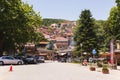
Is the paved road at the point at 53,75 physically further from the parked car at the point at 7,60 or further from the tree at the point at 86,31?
the tree at the point at 86,31

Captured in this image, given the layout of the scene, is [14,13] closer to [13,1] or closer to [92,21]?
[13,1]

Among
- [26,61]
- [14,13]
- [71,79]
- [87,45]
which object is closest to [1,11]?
[14,13]

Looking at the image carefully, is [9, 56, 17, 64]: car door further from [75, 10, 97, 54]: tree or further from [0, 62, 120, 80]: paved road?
[75, 10, 97, 54]: tree

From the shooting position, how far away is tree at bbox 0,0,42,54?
6556cm

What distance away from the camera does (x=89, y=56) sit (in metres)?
86.2

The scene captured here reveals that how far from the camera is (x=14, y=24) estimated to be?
217 ft

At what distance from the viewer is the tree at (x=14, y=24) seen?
65562 millimetres

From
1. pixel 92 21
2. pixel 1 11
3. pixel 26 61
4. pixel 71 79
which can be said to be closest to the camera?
pixel 71 79

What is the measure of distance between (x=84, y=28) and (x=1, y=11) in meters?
24.5

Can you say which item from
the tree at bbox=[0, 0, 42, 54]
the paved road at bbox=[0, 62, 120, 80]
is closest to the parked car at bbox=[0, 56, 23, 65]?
the tree at bbox=[0, 0, 42, 54]

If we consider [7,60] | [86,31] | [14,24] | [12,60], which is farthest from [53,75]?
[86,31]

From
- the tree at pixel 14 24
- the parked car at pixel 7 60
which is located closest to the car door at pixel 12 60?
the parked car at pixel 7 60

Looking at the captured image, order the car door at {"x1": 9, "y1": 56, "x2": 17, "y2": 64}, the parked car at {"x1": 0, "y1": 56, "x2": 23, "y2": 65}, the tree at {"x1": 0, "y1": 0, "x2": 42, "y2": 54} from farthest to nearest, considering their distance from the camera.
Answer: the tree at {"x1": 0, "y1": 0, "x2": 42, "y2": 54}, the car door at {"x1": 9, "y1": 56, "x2": 17, "y2": 64}, the parked car at {"x1": 0, "y1": 56, "x2": 23, "y2": 65}

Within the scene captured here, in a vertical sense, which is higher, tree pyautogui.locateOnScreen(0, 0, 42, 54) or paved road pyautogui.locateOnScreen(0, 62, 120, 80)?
tree pyautogui.locateOnScreen(0, 0, 42, 54)
